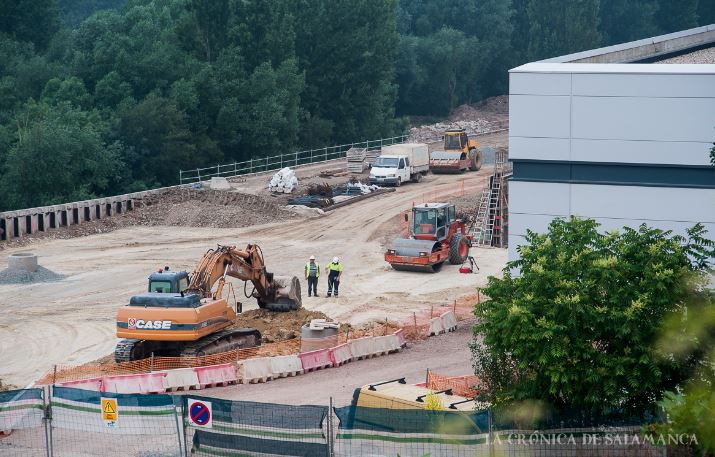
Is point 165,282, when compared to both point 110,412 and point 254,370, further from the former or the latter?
point 110,412

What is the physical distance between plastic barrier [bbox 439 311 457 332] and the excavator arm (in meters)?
4.59

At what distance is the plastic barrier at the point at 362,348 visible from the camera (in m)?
30.3

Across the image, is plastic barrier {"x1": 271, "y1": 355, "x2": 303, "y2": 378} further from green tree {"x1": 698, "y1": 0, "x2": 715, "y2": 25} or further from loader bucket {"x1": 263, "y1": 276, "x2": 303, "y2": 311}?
green tree {"x1": 698, "y1": 0, "x2": 715, "y2": 25}

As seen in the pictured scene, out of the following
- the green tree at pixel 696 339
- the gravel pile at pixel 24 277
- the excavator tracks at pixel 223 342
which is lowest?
the gravel pile at pixel 24 277

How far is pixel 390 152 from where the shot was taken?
62.9m

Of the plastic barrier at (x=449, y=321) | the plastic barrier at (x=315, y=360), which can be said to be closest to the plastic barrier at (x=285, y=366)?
the plastic barrier at (x=315, y=360)

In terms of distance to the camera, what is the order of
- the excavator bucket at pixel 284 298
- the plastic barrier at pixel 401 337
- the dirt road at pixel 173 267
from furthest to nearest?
1. the excavator bucket at pixel 284 298
2. the dirt road at pixel 173 267
3. the plastic barrier at pixel 401 337

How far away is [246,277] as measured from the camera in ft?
107

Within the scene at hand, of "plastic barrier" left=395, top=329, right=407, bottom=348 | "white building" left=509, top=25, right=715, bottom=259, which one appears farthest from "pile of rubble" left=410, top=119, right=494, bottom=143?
"white building" left=509, top=25, right=715, bottom=259

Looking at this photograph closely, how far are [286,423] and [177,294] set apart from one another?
10.5 m

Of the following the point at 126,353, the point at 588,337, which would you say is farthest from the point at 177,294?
the point at 588,337

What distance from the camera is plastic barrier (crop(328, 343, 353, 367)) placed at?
29719 millimetres

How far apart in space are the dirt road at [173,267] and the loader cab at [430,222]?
1.49 metres

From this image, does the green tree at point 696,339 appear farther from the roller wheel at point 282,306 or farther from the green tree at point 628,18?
the green tree at point 628,18
